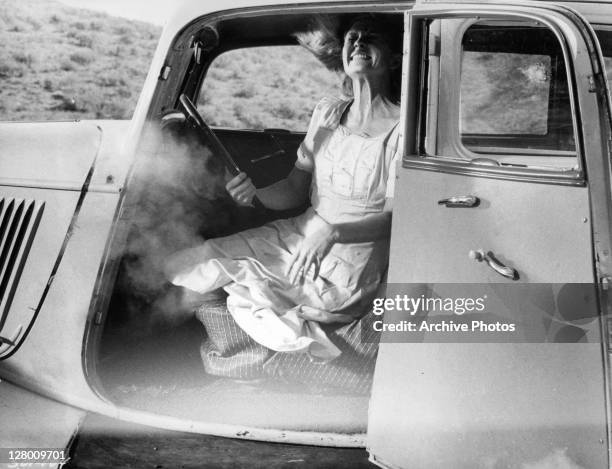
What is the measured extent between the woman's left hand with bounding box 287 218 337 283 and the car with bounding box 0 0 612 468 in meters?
0.30

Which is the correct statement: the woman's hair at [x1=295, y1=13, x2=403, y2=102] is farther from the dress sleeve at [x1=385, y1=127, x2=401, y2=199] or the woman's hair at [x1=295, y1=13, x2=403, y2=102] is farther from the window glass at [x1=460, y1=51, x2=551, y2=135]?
the window glass at [x1=460, y1=51, x2=551, y2=135]

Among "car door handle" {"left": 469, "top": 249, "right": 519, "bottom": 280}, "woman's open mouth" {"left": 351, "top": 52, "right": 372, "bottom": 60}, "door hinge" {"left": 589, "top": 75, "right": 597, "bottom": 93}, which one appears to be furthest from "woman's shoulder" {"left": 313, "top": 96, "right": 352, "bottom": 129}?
"door hinge" {"left": 589, "top": 75, "right": 597, "bottom": 93}

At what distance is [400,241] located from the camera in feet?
7.55

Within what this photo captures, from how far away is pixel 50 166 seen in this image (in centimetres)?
304

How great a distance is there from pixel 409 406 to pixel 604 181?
2.86ft

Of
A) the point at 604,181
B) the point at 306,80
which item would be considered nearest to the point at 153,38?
the point at 306,80

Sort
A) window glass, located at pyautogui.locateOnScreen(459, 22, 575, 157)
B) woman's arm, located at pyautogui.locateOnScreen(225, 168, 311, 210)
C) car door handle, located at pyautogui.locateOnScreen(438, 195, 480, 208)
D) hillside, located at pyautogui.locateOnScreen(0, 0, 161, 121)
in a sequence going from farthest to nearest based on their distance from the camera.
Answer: hillside, located at pyautogui.locateOnScreen(0, 0, 161, 121) < woman's arm, located at pyautogui.locateOnScreen(225, 168, 311, 210) < window glass, located at pyautogui.locateOnScreen(459, 22, 575, 157) < car door handle, located at pyautogui.locateOnScreen(438, 195, 480, 208)

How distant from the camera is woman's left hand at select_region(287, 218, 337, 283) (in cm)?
275

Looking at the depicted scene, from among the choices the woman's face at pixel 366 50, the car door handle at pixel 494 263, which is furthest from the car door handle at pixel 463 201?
the woman's face at pixel 366 50

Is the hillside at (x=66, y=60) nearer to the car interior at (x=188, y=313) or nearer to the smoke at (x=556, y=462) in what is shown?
the car interior at (x=188, y=313)

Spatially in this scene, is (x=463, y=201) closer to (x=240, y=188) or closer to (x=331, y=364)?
(x=331, y=364)

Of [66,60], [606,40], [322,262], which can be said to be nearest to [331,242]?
[322,262]

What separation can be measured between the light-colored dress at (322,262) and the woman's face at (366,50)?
0.23m

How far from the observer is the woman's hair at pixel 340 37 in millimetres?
2809
